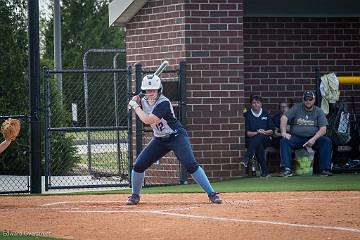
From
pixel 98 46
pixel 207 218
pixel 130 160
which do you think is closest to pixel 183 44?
pixel 130 160

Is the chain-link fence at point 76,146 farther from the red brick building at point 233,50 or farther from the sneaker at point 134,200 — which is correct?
the sneaker at point 134,200

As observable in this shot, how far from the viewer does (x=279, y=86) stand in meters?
22.9

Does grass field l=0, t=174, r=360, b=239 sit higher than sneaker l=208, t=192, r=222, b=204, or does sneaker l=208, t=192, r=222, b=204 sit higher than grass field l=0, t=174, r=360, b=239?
sneaker l=208, t=192, r=222, b=204

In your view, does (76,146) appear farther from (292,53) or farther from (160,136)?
(160,136)

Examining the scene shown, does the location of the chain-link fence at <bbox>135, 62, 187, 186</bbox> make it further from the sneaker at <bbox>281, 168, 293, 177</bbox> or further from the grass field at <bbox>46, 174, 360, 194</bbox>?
the sneaker at <bbox>281, 168, 293, 177</bbox>

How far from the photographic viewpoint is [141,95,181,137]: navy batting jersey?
15109 millimetres

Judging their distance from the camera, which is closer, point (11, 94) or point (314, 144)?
point (314, 144)

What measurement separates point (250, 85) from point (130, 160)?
3906 mm

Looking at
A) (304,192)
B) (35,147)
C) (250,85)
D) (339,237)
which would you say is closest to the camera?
(339,237)

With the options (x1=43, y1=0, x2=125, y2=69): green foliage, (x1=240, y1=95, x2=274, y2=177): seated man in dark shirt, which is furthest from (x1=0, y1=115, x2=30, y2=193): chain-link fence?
(x1=43, y1=0, x2=125, y2=69): green foliage

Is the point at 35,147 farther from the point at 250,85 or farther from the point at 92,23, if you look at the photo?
the point at 92,23

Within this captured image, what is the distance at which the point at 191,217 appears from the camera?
43.9 ft

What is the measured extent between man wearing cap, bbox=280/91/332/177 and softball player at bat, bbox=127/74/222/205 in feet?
18.5

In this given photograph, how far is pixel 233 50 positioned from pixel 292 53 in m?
2.37
